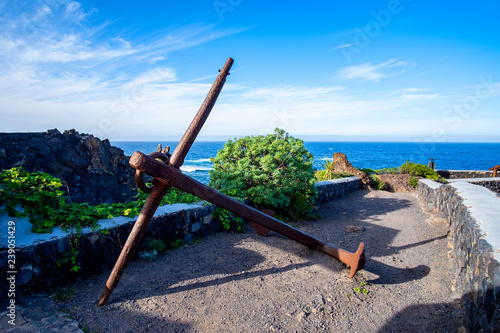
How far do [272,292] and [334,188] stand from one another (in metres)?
6.39

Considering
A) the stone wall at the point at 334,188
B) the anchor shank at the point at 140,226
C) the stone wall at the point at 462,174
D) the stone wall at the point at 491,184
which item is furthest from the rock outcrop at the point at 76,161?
the stone wall at the point at 462,174

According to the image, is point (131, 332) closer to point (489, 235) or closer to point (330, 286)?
point (330, 286)

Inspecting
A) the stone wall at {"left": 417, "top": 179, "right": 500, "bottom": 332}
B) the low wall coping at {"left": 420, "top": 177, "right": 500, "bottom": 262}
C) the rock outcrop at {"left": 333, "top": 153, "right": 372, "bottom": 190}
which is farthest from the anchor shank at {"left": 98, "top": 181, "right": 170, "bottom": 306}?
the rock outcrop at {"left": 333, "top": 153, "right": 372, "bottom": 190}

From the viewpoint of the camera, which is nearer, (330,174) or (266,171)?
(266,171)

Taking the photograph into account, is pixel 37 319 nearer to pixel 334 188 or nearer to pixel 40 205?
pixel 40 205

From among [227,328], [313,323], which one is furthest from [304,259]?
[227,328]

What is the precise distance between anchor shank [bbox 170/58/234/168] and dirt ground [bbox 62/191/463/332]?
4.87ft

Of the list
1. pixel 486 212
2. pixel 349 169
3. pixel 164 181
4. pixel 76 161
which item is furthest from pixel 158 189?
pixel 76 161

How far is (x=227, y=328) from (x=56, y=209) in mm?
2484

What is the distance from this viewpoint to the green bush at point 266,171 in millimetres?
5707

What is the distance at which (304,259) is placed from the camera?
13.1ft

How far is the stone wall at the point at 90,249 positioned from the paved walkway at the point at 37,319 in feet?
0.74

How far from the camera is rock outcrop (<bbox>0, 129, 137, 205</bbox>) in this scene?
10086 millimetres

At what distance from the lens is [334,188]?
8953 millimetres
